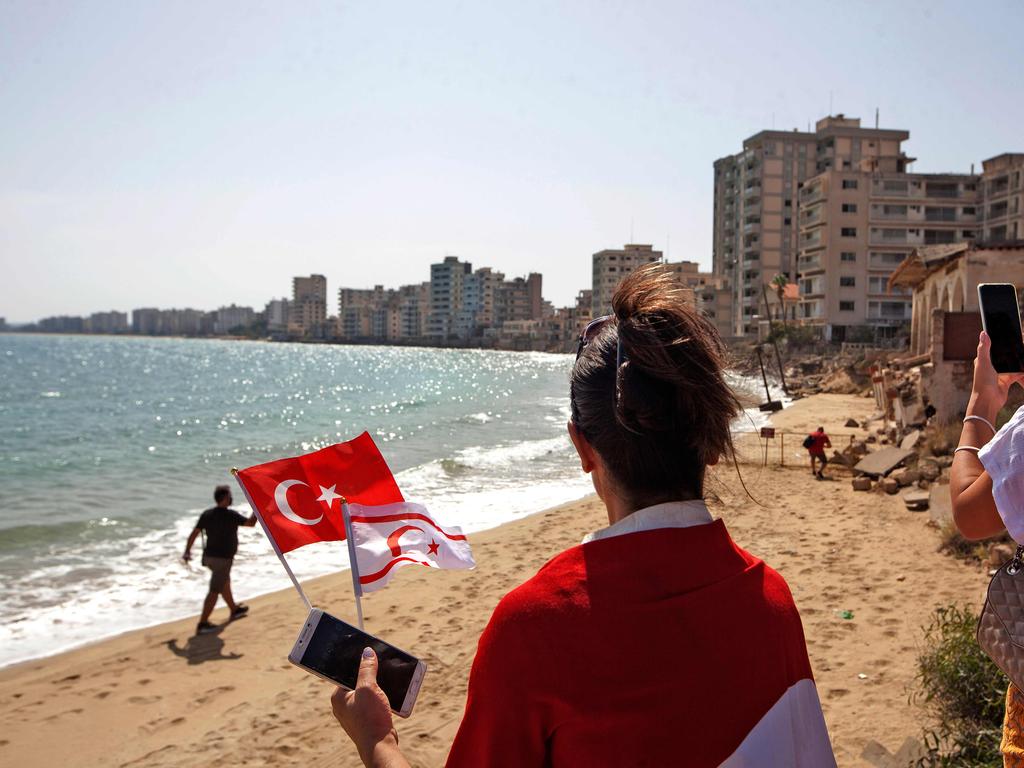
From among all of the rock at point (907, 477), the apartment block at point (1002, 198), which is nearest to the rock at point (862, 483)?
the rock at point (907, 477)

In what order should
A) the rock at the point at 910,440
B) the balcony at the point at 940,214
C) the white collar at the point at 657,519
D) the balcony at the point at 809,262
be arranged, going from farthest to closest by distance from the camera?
the balcony at the point at 809,262, the balcony at the point at 940,214, the rock at the point at 910,440, the white collar at the point at 657,519

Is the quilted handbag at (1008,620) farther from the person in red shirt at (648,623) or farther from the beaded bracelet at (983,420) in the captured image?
the person in red shirt at (648,623)

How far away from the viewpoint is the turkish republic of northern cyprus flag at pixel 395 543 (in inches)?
109

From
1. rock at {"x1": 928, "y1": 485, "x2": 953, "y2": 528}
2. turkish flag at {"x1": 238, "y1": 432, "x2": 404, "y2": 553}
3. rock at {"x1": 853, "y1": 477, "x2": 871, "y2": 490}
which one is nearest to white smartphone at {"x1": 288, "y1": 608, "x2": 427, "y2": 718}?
turkish flag at {"x1": 238, "y1": 432, "x2": 404, "y2": 553}

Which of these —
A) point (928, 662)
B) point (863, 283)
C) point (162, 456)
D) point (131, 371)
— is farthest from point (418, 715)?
point (131, 371)

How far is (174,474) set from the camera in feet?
77.7

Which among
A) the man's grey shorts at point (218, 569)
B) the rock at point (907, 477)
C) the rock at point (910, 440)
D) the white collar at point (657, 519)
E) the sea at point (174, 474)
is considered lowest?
the sea at point (174, 474)

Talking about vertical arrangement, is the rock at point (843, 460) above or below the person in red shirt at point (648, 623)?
below

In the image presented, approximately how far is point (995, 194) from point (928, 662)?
75769mm

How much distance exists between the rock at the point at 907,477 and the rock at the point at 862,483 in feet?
1.59

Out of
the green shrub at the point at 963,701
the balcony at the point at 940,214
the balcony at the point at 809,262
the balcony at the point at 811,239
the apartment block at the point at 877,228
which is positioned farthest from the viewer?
the balcony at the point at 811,239

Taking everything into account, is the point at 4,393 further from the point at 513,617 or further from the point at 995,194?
the point at 995,194

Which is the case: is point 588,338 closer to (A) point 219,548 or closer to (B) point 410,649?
(B) point 410,649

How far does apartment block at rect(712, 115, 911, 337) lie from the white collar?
87.2 m
